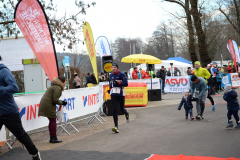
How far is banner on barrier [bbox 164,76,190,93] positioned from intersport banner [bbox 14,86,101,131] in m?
12.8

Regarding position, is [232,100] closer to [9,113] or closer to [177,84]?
[9,113]

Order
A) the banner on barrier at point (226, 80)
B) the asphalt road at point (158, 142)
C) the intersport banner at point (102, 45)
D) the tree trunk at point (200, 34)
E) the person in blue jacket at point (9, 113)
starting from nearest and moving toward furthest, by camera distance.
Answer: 1. the person in blue jacket at point (9, 113)
2. the asphalt road at point (158, 142)
3. the intersport banner at point (102, 45)
4. the banner on barrier at point (226, 80)
5. the tree trunk at point (200, 34)

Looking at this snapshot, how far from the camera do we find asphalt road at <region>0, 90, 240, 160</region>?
5.57m

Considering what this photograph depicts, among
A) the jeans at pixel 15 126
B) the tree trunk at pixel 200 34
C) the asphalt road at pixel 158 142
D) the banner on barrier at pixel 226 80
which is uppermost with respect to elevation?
the tree trunk at pixel 200 34

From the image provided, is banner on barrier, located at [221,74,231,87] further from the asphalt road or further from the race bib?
the race bib

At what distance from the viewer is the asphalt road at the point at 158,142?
5566mm

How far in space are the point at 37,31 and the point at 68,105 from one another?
2.41 metres

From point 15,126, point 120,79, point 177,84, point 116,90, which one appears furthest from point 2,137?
point 177,84

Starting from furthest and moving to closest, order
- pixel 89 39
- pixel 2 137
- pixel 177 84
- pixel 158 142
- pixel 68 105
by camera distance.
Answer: pixel 177 84, pixel 89 39, pixel 68 105, pixel 158 142, pixel 2 137

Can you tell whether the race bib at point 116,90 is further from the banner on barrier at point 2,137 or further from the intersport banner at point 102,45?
the intersport banner at point 102,45

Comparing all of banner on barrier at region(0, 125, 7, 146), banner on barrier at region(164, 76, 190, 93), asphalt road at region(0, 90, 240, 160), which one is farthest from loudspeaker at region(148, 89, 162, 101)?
banner on barrier at region(0, 125, 7, 146)

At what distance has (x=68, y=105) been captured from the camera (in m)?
8.55

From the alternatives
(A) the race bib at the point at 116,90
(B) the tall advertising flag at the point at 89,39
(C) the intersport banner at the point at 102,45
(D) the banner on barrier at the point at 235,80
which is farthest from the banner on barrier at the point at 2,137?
(D) the banner on barrier at the point at 235,80

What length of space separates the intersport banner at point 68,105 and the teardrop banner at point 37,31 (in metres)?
1.02
